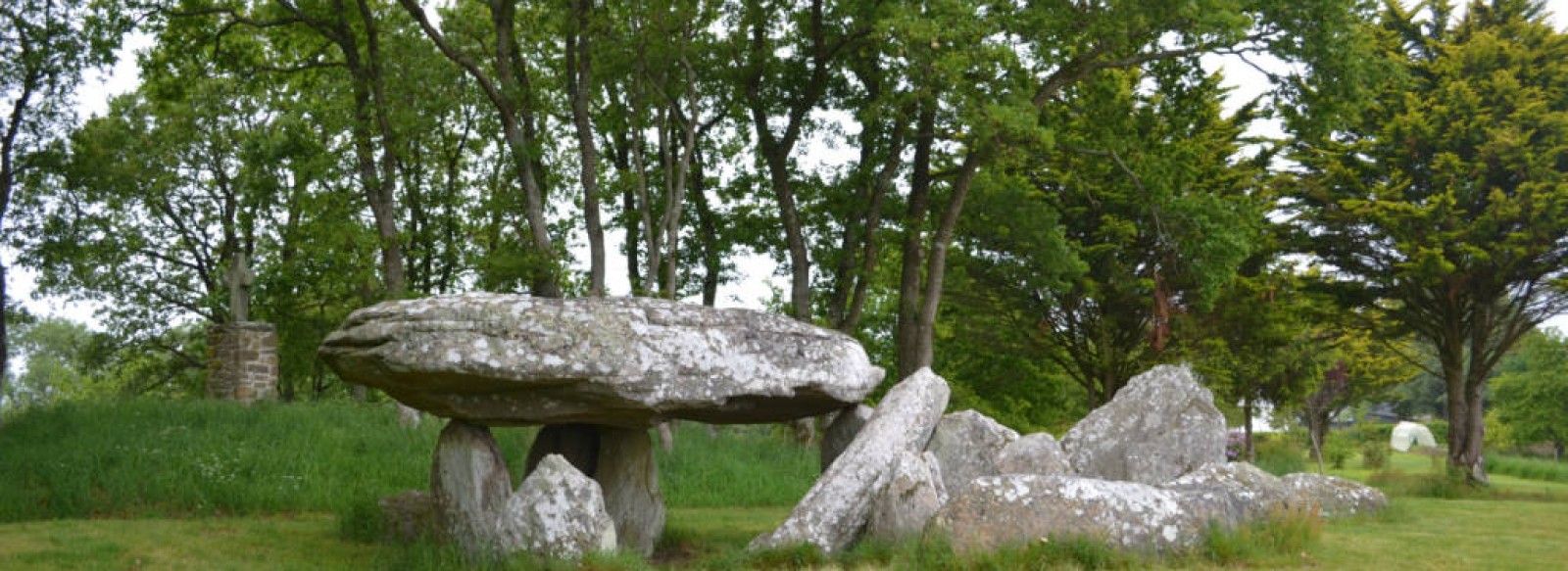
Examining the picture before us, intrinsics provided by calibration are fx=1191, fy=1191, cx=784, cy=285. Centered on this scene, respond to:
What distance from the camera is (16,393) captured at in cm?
6125

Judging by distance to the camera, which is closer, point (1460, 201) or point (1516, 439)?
point (1460, 201)

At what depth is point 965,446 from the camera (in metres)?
13.1

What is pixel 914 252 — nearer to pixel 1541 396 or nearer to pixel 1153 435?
pixel 1153 435

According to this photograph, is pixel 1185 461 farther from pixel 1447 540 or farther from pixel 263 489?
pixel 263 489

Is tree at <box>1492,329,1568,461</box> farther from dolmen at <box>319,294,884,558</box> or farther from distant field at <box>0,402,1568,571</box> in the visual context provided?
dolmen at <box>319,294,884,558</box>

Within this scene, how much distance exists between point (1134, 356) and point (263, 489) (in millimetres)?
19059

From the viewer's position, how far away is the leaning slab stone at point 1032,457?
40.2 feet

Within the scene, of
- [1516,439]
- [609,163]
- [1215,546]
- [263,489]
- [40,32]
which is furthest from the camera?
[1516,439]

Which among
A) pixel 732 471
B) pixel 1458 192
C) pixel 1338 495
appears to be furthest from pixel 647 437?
pixel 1458 192

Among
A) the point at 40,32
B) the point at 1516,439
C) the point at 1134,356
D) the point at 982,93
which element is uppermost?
the point at 40,32

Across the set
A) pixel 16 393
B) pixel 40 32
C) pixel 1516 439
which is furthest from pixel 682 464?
pixel 16 393

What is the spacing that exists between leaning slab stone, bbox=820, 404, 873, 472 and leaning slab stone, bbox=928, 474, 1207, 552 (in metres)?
2.92

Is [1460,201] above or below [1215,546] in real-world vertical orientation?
above

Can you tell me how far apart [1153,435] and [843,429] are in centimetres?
364
